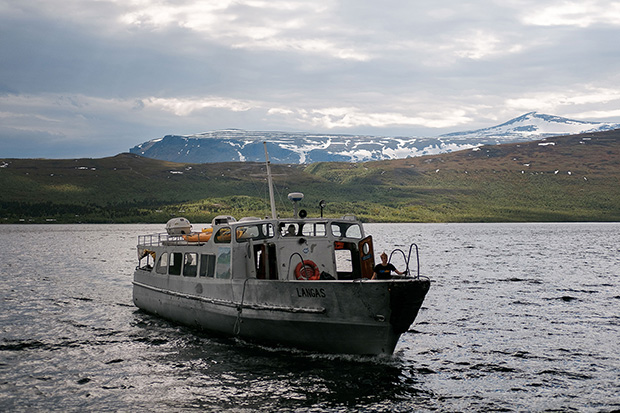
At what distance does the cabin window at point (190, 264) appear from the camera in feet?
89.2

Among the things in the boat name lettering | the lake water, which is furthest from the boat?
the lake water

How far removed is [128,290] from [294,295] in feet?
91.9

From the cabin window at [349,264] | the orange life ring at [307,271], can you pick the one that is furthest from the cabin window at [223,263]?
the cabin window at [349,264]

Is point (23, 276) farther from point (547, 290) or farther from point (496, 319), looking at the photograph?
point (547, 290)

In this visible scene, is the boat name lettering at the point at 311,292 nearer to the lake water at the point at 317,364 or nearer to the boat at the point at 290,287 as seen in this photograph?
the boat at the point at 290,287

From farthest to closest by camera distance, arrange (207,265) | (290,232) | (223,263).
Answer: (207,265) → (223,263) → (290,232)

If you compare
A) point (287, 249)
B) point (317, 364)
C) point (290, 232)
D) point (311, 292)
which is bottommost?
point (317, 364)

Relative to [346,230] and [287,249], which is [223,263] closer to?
[287,249]

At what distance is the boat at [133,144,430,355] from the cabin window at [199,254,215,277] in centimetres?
5

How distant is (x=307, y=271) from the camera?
23797 millimetres

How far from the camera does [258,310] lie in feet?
75.4

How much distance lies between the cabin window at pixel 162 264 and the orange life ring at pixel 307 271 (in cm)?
974

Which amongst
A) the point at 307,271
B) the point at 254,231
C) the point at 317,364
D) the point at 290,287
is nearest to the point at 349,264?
the point at 307,271

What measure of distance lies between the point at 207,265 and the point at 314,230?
5540 mm
